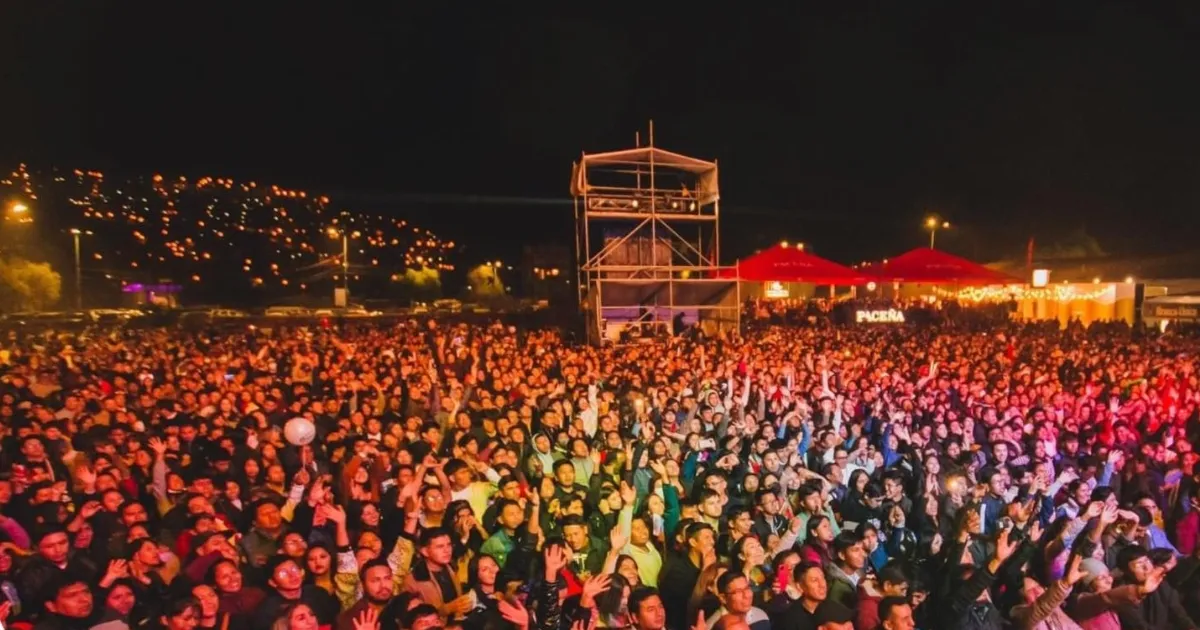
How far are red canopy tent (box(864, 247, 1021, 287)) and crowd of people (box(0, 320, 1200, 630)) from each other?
426 cm

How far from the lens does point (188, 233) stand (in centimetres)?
4544

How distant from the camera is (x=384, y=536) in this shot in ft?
14.5

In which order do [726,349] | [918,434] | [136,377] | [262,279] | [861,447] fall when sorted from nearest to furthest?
[861,447] → [918,434] → [136,377] → [726,349] → [262,279]

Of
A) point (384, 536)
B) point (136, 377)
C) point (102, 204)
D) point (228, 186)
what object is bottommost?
point (384, 536)

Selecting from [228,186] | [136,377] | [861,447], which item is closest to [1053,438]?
[861,447]

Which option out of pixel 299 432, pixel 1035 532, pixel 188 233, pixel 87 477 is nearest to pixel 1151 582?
pixel 1035 532

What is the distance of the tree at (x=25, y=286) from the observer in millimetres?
21062

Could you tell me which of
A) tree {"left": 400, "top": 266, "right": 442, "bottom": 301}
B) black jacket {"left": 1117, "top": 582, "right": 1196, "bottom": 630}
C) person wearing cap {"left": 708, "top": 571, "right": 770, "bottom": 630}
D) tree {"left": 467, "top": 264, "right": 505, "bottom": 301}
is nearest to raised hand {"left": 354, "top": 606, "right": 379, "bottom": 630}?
person wearing cap {"left": 708, "top": 571, "right": 770, "bottom": 630}

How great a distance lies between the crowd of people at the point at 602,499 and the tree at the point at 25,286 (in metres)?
15.8

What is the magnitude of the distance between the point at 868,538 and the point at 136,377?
954 centimetres

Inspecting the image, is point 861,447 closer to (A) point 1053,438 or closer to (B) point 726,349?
(A) point 1053,438

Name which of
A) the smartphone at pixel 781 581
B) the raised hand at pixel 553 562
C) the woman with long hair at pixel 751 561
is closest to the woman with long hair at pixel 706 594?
the woman with long hair at pixel 751 561

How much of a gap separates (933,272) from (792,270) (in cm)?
289

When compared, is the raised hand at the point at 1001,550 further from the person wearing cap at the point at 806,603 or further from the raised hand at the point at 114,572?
the raised hand at the point at 114,572
